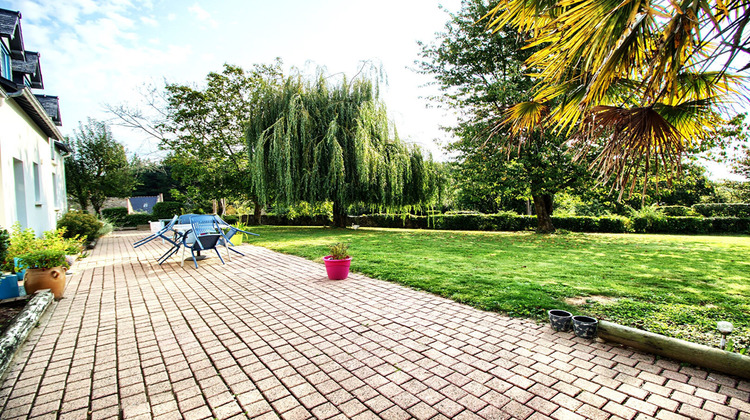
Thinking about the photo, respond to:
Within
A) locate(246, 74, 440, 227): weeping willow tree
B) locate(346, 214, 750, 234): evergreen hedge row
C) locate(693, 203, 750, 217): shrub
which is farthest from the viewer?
locate(693, 203, 750, 217): shrub

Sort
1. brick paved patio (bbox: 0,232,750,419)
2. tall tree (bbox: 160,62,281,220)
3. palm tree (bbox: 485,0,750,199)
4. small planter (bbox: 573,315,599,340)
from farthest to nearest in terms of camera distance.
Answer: tall tree (bbox: 160,62,281,220), small planter (bbox: 573,315,599,340), palm tree (bbox: 485,0,750,199), brick paved patio (bbox: 0,232,750,419)

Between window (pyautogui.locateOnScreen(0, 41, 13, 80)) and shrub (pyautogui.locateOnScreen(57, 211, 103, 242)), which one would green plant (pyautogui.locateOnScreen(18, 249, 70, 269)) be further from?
shrub (pyautogui.locateOnScreen(57, 211, 103, 242))

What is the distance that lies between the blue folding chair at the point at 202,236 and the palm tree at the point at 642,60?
20.6ft

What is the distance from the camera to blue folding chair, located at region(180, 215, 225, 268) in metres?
6.79

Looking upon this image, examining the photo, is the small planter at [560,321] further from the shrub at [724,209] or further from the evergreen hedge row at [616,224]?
the shrub at [724,209]

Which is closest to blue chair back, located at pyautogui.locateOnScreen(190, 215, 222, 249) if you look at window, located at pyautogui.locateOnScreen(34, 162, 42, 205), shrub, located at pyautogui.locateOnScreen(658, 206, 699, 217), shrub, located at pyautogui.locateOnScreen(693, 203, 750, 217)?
window, located at pyautogui.locateOnScreen(34, 162, 42, 205)

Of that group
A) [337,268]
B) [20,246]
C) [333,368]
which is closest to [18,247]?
[20,246]

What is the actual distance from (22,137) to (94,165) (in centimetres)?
1657

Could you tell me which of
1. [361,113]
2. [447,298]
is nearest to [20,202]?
[447,298]

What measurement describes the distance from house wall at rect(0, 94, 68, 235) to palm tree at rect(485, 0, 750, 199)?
8.23 m

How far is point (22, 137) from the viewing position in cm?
734

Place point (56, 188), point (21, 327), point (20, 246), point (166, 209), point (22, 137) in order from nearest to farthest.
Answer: point (21, 327)
point (20, 246)
point (22, 137)
point (56, 188)
point (166, 209)

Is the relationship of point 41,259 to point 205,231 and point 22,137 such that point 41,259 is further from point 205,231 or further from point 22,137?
point 22,137

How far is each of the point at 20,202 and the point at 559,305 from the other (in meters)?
10.5
